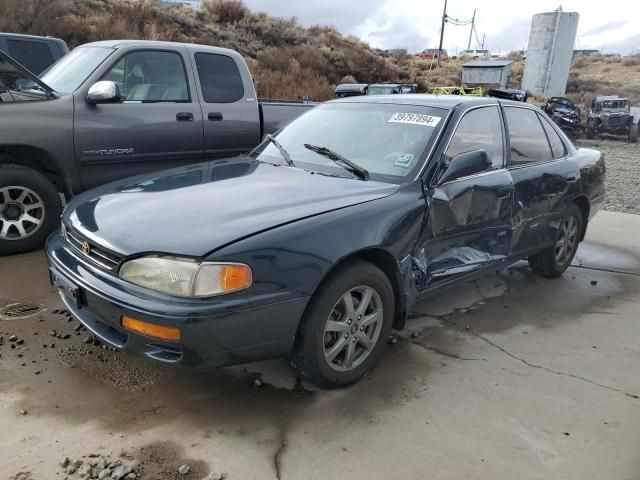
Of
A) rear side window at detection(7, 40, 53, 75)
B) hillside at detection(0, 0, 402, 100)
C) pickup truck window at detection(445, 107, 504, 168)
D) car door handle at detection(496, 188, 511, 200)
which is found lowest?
car door handle at detection(496, 188, 511, 200)

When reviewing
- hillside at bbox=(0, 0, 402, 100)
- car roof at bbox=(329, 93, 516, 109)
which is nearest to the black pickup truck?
car roof at bbox=(329, 93, 516, 109)

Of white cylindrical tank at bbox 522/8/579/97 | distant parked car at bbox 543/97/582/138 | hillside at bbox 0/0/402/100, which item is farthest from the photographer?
white cylindrical tank at bbox 522/8/579/97

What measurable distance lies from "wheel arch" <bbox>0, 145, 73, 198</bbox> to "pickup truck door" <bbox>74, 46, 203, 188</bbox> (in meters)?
0.19

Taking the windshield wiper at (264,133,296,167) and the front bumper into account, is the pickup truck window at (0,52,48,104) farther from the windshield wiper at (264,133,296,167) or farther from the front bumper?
the front bumper

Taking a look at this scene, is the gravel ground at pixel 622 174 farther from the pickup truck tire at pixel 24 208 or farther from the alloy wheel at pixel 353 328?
the pickup truck tire at pixel 24 208

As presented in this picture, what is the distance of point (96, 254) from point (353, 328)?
55.1 inches

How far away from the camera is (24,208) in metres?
4.68

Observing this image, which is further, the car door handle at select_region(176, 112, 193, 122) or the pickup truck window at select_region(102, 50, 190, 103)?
the car door handle at select_region(176, 112, 193, 122)

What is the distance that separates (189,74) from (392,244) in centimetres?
357

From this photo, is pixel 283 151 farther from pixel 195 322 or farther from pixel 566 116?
pixel 566 116

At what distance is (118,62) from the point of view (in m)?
5.12

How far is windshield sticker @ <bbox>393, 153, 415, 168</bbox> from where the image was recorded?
Result: 3344 millimetres

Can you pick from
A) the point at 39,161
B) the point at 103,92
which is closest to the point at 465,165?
the point at 103,92

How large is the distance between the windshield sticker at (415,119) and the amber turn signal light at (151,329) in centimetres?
211
